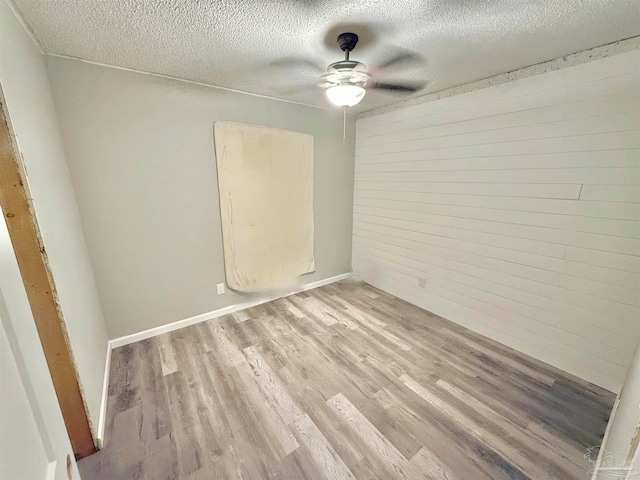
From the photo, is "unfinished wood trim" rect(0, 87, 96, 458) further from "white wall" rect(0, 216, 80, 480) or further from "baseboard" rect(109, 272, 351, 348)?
"baseboard" rect(109, 272, 351, 348)

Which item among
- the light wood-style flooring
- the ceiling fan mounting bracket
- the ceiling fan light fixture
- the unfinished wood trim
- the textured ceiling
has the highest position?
the textured ceiling

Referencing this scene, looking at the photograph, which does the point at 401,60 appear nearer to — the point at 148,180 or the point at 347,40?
the point at 347,40

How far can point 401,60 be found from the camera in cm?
184

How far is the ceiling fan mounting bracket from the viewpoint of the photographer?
1510 millimetres

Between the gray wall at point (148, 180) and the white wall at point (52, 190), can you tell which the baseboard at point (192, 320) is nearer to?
the gray wall at point (148, 180)

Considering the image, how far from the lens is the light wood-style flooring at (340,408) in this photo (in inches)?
53.6

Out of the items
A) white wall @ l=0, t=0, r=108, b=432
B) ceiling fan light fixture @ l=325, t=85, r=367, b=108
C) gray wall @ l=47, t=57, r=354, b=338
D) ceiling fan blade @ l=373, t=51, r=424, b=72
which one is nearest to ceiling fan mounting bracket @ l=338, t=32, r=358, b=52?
ceiling fan light fixture @ l=325, t=85, r=367, b=108

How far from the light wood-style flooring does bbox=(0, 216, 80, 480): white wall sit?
106 centimetres

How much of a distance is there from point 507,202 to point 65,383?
3227 millimetres

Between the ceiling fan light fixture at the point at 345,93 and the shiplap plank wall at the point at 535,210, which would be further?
the shiplap plank wall at the point at 535,210

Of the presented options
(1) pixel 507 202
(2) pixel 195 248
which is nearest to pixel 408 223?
(1) pixel 507 202

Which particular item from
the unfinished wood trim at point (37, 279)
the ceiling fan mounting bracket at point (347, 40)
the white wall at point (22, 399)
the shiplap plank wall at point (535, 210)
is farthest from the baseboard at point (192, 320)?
the ceiling fan mounting bracket at point (347, 40)

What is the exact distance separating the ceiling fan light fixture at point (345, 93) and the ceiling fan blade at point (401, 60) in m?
0.52

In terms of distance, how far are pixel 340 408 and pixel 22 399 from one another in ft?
5.33
